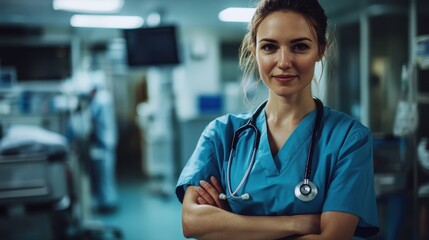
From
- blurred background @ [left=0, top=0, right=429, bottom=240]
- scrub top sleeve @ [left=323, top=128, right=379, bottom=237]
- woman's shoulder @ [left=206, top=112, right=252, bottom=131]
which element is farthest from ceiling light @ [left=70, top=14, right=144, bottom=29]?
scrub top sleeve @ [left=323, top=128, right=379, bottom=237]

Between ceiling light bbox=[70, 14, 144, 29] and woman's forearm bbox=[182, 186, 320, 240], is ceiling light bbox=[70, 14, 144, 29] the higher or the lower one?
the higher one

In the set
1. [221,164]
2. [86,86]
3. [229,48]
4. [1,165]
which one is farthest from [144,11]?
[221,164]

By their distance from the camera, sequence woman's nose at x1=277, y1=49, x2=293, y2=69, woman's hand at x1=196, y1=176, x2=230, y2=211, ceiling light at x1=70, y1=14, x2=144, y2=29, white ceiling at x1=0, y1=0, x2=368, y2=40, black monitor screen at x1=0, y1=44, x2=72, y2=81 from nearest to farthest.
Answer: woman's nose at x1=277, y1=49, x2=293, y2=69
woman's hand at x1=196, y1=176, x2=230, y2=211
white ceiling at x1=0, y1=0, x2=368, y2=40
ceiling light at x1=70, y1=14, x2=144, y2=29
black monitor screen at x1=0, y1=44, x2=72, y2=81

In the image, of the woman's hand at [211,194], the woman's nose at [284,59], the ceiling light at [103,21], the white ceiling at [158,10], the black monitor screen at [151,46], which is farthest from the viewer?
the ceiling light at [103,21]

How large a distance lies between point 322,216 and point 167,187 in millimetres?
3749

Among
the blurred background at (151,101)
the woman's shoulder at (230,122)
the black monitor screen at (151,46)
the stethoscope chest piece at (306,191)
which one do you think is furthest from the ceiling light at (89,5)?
the stethoscope chest piece at (306,191)

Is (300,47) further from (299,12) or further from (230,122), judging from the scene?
(230,122)

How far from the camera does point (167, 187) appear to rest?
4.54 m

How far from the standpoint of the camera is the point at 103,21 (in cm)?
529

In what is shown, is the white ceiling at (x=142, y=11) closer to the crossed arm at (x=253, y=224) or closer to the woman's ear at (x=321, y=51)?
the woman's ear at (x=321, y=51)

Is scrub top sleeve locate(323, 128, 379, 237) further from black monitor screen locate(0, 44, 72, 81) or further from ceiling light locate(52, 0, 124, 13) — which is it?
black monitor screen locate(0, 44, 72, 81)

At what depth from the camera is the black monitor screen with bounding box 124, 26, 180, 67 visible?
192cm

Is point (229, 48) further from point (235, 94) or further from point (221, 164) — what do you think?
point (221, 164)

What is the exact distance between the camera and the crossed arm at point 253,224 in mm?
899
